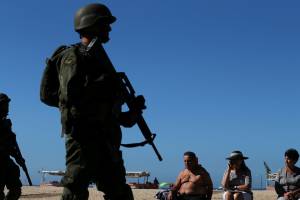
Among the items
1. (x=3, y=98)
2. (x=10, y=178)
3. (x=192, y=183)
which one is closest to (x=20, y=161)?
(x=10, y=178)

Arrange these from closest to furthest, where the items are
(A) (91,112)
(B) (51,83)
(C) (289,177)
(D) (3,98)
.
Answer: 1. (A) (91,112)
2. (B) (51,83)
3. (D) (3,98)
4. (C) (289,177)

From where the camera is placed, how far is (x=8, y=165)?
8.66m

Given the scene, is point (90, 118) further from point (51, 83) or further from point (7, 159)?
point (7, 159)

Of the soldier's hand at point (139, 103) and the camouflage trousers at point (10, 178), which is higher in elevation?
the soldier's hand at point (139, 103)

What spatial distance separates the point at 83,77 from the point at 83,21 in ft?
1.84

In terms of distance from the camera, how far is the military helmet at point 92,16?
4.86 meters

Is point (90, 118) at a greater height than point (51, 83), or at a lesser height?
lesser

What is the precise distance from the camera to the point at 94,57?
4738mm

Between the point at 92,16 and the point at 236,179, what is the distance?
5639 mm

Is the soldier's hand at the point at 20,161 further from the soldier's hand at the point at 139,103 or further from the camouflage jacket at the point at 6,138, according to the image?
the soldier's hand at the point at 139,103

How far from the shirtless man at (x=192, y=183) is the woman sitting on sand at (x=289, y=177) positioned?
114 cm

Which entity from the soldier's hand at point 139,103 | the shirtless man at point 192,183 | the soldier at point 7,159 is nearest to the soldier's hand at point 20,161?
the soldier at point 7,159

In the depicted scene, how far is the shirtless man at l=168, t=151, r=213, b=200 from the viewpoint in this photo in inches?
371

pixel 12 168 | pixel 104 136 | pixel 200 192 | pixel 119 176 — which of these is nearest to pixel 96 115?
pixel 104 136
